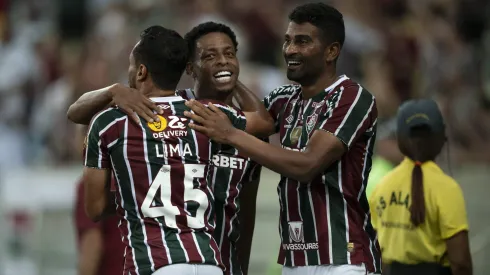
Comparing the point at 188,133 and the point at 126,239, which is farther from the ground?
the point at 188,133

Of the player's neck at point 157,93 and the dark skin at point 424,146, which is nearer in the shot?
the player's neck at point 157,93

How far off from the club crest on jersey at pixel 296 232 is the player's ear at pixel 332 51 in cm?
90

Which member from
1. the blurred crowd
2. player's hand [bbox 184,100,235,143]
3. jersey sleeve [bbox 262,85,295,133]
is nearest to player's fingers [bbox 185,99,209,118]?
player's hand [bbox 184,100,235,143]

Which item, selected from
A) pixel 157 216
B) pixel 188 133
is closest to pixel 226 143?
pixel 188 133

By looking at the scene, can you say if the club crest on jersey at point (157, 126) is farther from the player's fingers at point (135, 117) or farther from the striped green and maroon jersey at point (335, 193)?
the striped green and maroon jersey at point (335, 193)

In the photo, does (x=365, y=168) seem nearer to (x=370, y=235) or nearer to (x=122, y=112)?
(x=370, y=235)

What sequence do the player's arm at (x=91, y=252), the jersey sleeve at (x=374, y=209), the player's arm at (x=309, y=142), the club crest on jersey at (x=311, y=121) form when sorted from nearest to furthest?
the player's arm at (x=309, y=142)
the club crest on jersey at (x=311, y=121)
the jersey sleeve at (x=374, y=209)
the player's arm at (x=91, y=252)

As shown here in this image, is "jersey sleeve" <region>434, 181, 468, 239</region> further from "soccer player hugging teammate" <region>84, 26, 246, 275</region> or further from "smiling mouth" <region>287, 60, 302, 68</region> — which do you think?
"soccer player hugging teammate" <region>84, 26, 246, 275</region>

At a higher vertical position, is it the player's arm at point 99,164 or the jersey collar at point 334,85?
the jersey collar at point 334,85

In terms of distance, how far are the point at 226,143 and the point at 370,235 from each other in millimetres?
961

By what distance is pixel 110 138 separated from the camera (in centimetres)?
504

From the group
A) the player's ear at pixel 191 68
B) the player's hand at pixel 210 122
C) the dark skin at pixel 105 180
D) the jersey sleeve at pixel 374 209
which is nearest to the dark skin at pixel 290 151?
the player's hand at pixel 210 122

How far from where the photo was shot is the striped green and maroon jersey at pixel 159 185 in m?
4.94

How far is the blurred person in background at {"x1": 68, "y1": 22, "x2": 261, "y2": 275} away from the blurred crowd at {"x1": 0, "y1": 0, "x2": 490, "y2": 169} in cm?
407
